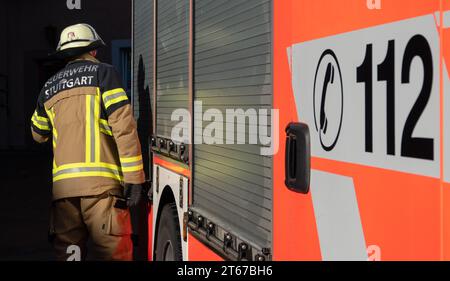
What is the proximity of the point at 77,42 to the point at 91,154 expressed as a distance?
27.3 inches

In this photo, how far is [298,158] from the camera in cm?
210

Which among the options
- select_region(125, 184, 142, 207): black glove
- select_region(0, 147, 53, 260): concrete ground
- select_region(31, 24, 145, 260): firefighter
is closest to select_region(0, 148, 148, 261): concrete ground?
select_region(0, 147, 53, 260): concrete ground

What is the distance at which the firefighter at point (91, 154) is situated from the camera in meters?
4.38

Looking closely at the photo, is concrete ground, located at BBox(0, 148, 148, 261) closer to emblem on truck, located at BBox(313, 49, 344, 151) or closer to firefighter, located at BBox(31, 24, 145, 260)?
firefighter, located at BBox(31, 24, 145, 260)

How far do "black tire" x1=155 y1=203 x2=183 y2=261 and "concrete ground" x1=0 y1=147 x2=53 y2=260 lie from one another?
8.87ft

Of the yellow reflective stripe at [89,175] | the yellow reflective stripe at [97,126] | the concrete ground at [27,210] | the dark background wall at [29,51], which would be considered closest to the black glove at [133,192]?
the yellow reflective stripe at [89,175]

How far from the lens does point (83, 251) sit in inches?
186

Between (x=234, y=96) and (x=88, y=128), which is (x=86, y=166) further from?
(x=234, y=96)

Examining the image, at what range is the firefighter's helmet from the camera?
15.0 feet

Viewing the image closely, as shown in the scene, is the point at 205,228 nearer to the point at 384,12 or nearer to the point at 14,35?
the point at 384,12

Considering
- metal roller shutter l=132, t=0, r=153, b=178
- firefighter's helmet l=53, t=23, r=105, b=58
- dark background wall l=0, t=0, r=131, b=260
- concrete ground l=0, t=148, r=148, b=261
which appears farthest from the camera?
dark background wall l=0, t=0, r=131, b=260
